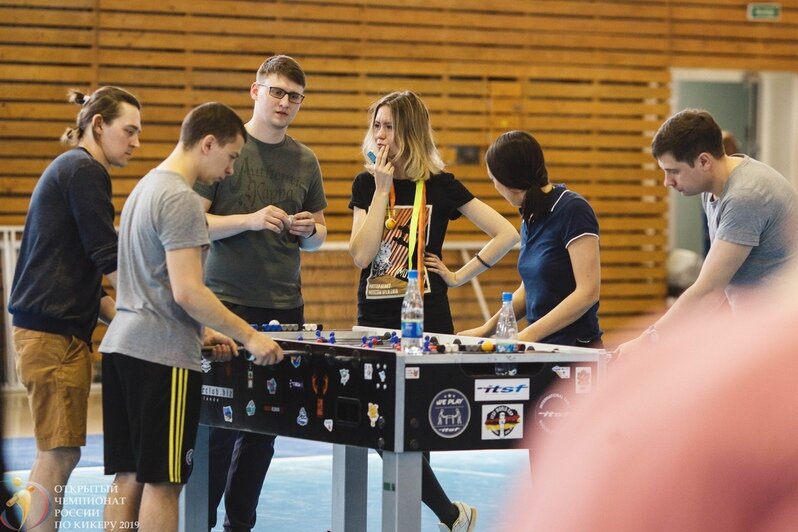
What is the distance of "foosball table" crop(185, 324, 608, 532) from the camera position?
3254 millimetres

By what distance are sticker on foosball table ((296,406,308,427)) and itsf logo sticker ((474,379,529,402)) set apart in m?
0.58

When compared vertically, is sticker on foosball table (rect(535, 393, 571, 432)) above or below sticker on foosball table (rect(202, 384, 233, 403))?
above

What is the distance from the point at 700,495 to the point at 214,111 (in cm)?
296

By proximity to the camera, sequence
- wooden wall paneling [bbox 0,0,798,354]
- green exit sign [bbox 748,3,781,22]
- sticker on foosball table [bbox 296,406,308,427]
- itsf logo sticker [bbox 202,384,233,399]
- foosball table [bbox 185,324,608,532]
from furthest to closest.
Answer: green exit sign [bbox 748,3,781,22] → wooden wall paneling [bbox 0,0,798,354] → itsf logo sticker [bbox 202,384,233,399] → sticker on foosball table [bbox 296,406,308,427] → foosball table [bbox 185,324,608,532]

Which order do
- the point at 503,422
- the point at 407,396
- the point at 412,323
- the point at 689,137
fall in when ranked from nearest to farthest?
the point at 407,396 → the point at 503,422 → the point at 412,323 → the point at 689,137

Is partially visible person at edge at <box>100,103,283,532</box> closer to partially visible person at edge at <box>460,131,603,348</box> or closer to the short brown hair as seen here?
partially visible person at edge at <box>460,131,603,348</box>

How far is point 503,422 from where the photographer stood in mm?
3426

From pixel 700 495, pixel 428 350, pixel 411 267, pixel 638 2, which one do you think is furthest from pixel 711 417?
pixel 638 2

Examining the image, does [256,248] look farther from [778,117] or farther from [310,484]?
[778,117]

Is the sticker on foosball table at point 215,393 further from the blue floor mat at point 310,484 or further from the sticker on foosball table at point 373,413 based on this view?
the blue floor mat at point 310,484

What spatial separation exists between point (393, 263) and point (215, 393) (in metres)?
0.91

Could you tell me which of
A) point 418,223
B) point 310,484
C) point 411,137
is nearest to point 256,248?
point 418,223

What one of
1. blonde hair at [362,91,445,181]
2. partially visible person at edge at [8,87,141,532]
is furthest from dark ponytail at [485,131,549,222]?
partially visible person at edge at [8,87,141,532]

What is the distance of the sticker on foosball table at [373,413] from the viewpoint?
3291 mm
